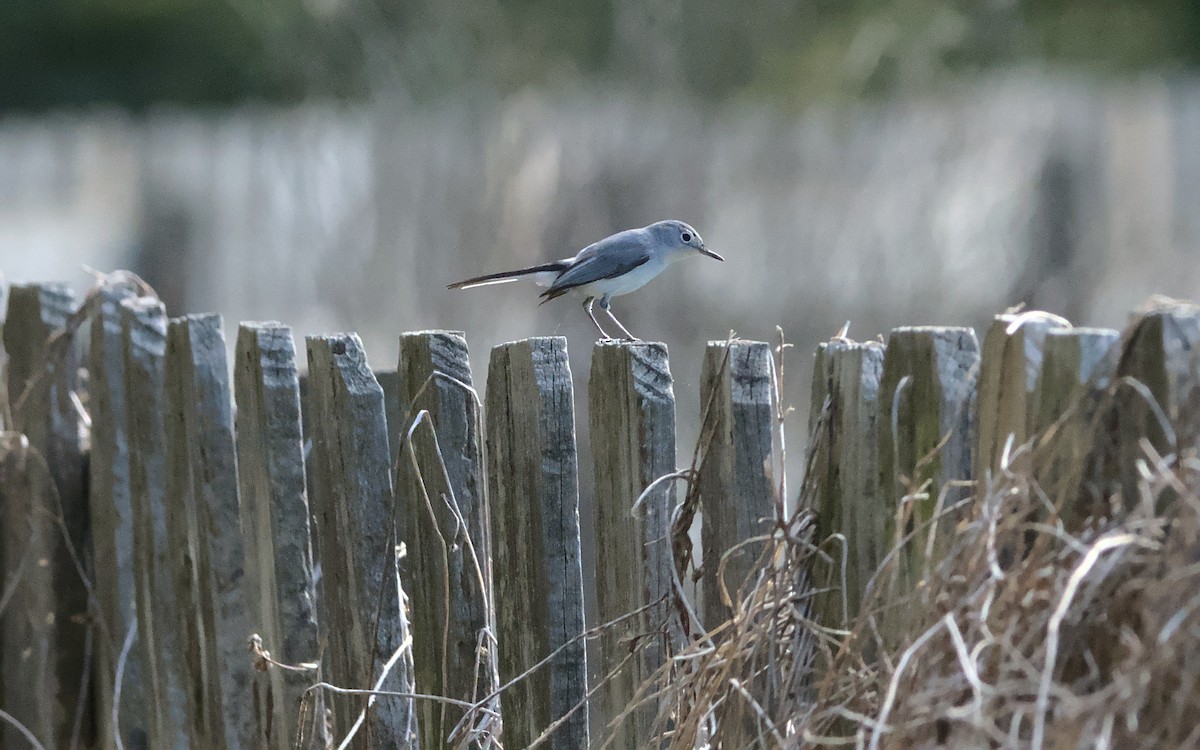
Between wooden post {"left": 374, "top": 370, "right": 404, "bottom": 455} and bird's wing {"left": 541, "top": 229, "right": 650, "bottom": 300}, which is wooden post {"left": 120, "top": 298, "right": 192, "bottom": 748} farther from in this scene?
bird's wing {"left": 541, "top": 229, "right": 650, "bottom": 300}

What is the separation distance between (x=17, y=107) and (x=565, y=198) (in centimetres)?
2332

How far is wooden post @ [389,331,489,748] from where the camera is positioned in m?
2.44

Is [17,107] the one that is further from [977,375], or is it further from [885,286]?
[977,375]

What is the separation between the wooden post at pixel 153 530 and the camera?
3.12 meters

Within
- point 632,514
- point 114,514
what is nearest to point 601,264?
point 114,514

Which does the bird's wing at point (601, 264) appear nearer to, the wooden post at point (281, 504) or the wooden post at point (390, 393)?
the wooden post at point (390, 393)

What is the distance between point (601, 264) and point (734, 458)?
72.0 inches

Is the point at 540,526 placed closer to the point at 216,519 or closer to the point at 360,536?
the point at 360,536

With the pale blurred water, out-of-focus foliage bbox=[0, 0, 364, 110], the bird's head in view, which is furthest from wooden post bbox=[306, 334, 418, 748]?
out-of-focus foliage bbox=[0, 0, 364, 110]

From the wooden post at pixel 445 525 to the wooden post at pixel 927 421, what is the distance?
0.94 metres

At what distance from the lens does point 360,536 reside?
2533 millimetres

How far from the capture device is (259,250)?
1069 centimetres

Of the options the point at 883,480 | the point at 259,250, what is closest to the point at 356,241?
the point at 259,250

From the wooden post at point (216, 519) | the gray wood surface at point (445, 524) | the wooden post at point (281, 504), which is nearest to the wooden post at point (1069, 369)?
the gray wood surface at point (445, 524)
